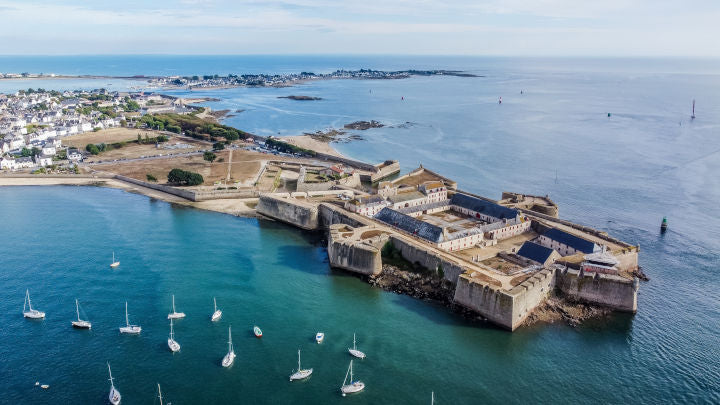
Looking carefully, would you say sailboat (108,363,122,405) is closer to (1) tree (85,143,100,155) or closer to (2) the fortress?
(2) the fortress

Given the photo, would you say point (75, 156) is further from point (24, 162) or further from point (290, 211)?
point (290, 211)

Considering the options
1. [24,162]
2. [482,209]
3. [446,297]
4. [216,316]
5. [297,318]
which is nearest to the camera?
[216,316]

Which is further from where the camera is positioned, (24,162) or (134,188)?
(24,162)

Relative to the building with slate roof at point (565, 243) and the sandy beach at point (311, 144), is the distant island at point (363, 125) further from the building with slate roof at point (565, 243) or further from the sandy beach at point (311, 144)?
the building with slate roof at point (565, 243)

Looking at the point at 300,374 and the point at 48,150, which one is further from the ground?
the point at 48,150

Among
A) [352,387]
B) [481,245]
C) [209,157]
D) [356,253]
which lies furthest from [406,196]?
[209,157]

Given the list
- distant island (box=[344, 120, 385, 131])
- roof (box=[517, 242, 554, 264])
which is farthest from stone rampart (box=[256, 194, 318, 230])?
distant island (box=[344, 120, 385, 131])
